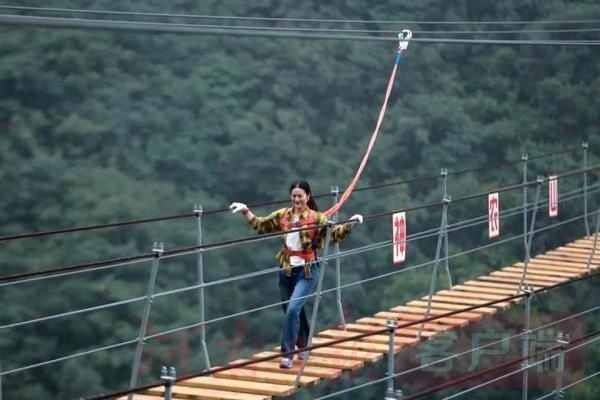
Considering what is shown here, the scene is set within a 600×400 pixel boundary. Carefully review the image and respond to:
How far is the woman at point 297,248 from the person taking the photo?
487cm

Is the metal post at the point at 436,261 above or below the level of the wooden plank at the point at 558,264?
above

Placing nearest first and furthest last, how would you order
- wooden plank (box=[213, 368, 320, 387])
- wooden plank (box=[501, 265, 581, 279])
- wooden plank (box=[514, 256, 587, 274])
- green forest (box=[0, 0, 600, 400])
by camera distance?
wooden plank (box=[213, 368, 320, 387]), wooden plank (box=[501, 265, 581, 279]), wooden plank (box=[514, 256, 587, 274]), green forest (box=[0, 0, 600, 400])

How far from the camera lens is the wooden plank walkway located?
14.2ft

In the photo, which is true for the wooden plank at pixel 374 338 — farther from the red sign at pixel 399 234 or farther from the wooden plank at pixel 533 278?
the wooden plank at pixel 533 278

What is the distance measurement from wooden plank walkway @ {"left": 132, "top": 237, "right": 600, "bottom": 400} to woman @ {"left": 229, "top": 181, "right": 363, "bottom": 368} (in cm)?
11

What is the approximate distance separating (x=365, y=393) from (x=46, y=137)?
257 inches

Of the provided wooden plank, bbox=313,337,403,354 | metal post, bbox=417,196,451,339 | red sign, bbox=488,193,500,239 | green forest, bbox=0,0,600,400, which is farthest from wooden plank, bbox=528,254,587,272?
green forest, bbox=0,0,600,400

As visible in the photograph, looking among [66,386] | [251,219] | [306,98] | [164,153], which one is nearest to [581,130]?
[306,98]

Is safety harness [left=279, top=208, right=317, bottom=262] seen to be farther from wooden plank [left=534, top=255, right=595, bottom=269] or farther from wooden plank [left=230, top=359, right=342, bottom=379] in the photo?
wooden plank [left=534, top=255, right=595, bottom=269]

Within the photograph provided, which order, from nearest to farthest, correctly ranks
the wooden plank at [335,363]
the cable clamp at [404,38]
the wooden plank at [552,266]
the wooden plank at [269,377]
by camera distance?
the wooden plank at [269,377]
the wooden plank at [335,363]
the cable clamp at [404,38]
the wooden plank at [552,266]

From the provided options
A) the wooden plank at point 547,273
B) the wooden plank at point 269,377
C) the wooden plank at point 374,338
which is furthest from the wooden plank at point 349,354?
the wooden plank at point 547,273

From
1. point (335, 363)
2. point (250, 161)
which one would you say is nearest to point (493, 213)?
point (335, 363)

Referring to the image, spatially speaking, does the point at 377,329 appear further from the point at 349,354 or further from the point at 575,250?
the point at 575,250

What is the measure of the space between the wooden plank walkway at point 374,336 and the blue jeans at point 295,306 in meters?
0.08
